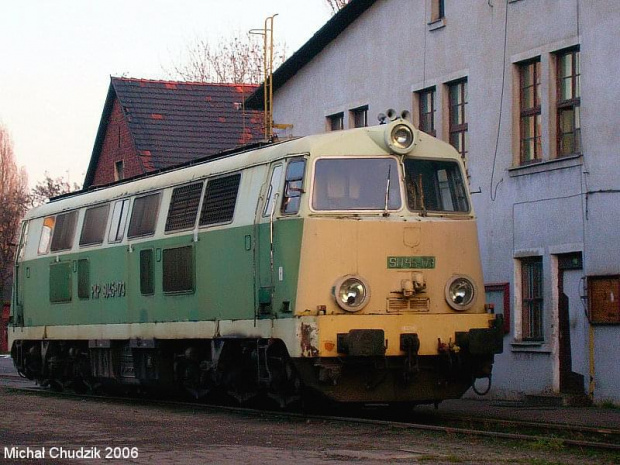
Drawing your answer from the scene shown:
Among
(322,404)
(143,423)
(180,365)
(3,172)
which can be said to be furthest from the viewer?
(3,172)

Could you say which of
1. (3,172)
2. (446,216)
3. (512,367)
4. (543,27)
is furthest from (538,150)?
(3,172)

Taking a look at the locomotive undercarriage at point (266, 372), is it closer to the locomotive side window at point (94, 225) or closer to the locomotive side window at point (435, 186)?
the locomotive side window at point (94, 225)

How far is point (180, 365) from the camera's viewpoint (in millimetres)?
18547

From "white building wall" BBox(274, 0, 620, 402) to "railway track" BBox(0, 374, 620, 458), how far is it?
396cm

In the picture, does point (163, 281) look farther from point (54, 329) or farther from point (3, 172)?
point (3, 172)

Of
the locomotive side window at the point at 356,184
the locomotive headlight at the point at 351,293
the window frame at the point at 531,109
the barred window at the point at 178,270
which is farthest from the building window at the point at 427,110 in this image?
the locomotive headlight at the point at 351,293

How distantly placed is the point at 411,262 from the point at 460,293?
0.72 metres

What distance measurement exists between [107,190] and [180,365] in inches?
151

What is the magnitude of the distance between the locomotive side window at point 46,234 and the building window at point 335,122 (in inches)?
245

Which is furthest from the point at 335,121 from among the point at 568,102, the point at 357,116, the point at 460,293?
the point at 460,293

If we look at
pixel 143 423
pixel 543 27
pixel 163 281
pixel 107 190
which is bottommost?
pixel 143 423

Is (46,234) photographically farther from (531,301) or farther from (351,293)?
(351,293)

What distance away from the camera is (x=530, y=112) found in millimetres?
21125

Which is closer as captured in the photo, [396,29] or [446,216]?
[446,216]
